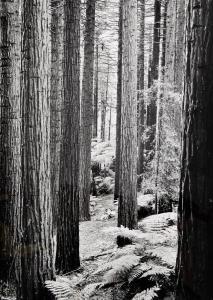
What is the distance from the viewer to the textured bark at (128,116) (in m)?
8.53

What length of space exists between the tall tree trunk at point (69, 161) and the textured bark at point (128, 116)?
172 cm

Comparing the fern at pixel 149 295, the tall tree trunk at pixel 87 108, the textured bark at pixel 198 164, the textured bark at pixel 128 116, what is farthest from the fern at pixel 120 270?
the tall tree trunk at pixel 87 108

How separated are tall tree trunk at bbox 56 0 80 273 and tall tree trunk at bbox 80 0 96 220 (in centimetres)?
478

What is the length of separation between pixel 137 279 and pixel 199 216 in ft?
6.40

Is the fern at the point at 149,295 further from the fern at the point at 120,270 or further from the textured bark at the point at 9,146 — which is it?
the textured bark at the point at 9,146

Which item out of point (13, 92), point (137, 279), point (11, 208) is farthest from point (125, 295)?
point (13, 92)

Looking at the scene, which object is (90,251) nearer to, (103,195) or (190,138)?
(190,138)

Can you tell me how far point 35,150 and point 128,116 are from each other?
3.77 meters

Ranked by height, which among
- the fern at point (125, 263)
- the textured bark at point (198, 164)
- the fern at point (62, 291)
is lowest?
the fern at point (62, 291)

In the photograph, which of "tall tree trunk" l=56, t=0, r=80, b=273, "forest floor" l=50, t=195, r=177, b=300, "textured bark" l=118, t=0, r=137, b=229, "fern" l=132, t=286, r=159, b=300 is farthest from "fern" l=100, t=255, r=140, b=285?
"textured bark" l=118, t=0, r=137, b=229

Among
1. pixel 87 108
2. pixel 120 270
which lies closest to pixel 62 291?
pixel 120 270

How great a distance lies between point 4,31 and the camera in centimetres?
688

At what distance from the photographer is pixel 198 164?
8.10 ft

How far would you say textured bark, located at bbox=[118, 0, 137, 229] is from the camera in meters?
8.53
